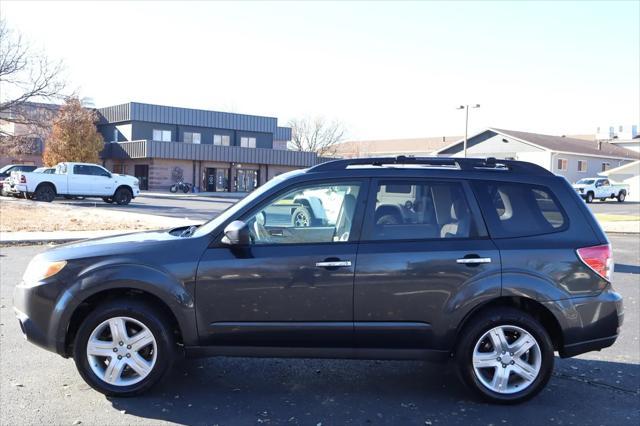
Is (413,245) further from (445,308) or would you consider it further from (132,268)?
(132,268)

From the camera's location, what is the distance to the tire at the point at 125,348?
4.26m

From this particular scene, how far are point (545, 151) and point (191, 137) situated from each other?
34.1 m

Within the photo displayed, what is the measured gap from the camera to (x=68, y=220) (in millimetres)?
18578

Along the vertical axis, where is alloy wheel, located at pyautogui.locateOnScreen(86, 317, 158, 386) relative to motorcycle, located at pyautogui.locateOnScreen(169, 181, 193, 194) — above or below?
below

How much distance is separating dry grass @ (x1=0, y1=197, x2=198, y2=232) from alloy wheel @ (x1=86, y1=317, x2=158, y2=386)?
1257 cm

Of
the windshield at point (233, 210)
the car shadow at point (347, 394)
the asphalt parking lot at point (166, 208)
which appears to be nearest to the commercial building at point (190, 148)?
the asphalt parking lot at point (166, 208)

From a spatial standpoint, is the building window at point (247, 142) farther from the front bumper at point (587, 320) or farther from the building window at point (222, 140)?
the front bumper at point (587, 320)

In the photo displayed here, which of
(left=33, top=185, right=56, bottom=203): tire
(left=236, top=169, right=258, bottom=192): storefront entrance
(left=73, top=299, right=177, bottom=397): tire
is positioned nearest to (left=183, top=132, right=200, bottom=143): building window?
(left=236, top=169, right=258, bottom=192): storefront entrance

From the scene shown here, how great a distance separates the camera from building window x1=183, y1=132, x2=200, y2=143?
5566 centimetres

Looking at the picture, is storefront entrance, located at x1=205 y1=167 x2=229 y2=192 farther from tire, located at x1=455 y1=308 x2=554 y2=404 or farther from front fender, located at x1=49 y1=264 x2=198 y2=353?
tire, located at x1=455 y1=308 x2=554 y2=404

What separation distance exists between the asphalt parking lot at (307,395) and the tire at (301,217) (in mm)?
1360

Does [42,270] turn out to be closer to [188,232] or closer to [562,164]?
[188,232]

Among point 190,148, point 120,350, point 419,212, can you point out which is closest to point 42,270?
point 120,350

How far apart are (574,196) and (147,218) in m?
17.5
